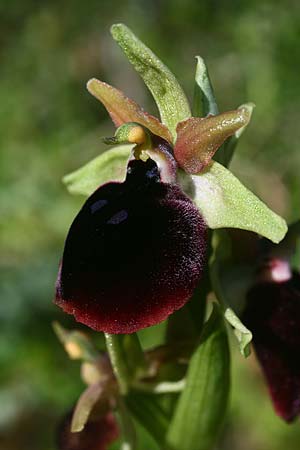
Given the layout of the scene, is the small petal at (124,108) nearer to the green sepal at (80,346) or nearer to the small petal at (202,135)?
the small petal at (202,135)

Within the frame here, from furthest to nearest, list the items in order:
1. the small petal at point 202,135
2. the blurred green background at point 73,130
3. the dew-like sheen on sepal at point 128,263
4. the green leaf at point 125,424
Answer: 1. the blurred green background at point 73,130
2. the green leaf at point 125,424
3. the small petal at point 202,135
4. the dew-like sheen on sepal at point 128,263

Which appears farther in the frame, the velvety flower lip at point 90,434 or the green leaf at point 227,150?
the velvety flower lip at point 90,434

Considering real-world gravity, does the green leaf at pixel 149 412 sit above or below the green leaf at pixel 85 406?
below

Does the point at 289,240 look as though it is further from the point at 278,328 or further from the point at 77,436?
the point at 77,436

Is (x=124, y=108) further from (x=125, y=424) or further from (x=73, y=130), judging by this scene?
(x=73, y=130)

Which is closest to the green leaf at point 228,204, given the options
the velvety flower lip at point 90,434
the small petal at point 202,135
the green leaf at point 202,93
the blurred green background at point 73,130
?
the small petal at point 202,135
